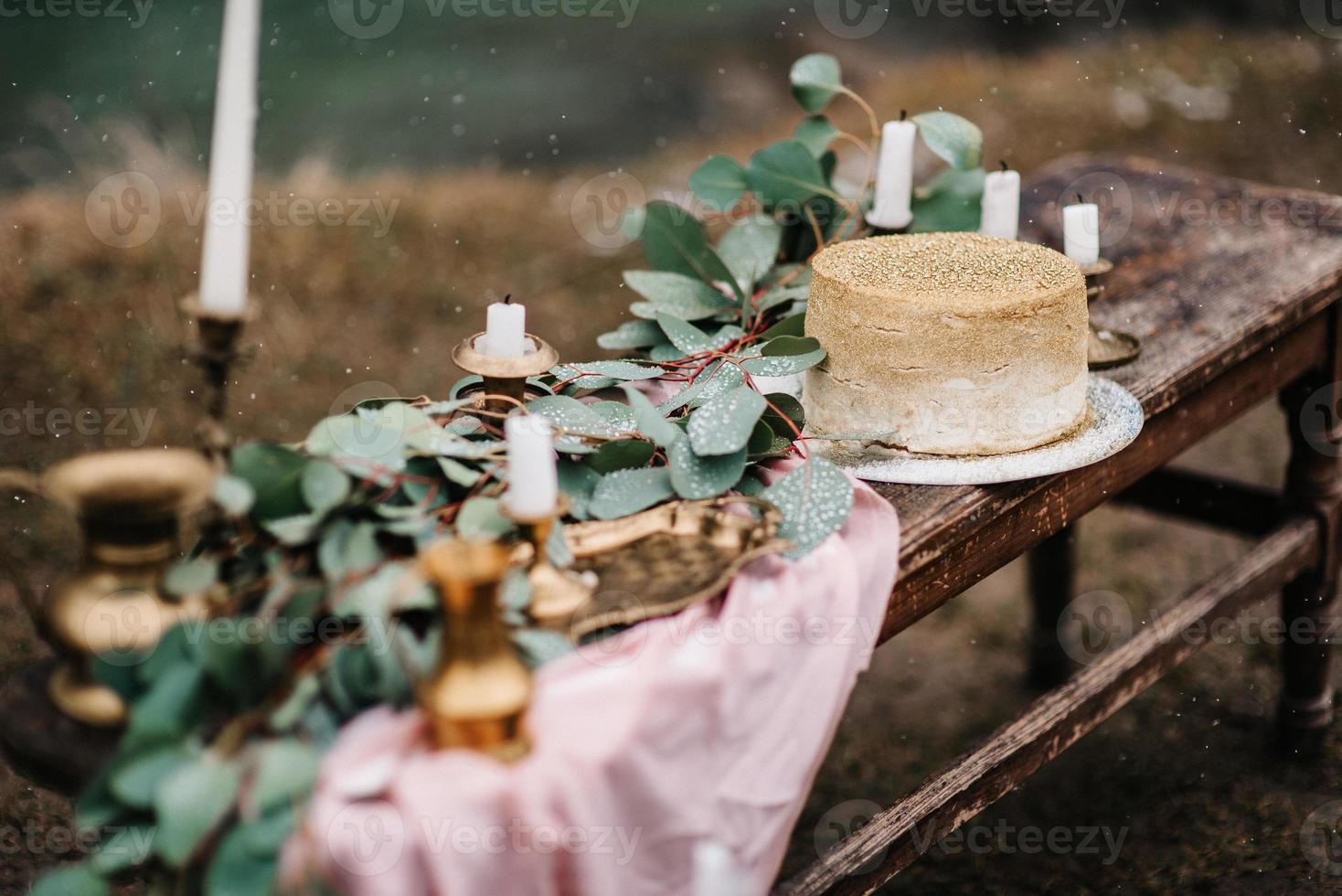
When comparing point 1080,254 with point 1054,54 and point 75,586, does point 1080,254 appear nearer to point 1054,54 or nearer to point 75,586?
point 75,586

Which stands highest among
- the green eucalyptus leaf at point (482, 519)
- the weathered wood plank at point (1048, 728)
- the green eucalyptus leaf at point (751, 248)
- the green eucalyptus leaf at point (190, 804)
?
the green eucalyptus leaf at point (751, 248)

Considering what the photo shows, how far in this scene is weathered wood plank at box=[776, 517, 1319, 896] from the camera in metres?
1.49

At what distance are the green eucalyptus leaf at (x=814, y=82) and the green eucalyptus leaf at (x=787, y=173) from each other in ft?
0.35

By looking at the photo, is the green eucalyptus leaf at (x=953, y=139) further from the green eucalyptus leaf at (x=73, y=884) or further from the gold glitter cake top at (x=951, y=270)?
the green eucalyptus leaf at (x=73, y=884)

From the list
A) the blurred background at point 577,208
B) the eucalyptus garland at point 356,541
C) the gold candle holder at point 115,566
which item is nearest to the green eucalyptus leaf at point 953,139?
the eucalyptus garland at point 356,541

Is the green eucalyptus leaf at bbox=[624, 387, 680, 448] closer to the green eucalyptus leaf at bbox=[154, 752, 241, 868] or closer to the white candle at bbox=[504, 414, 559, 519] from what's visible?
the white candle at bbox=[504, 414, 559, 519]

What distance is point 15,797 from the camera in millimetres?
2240

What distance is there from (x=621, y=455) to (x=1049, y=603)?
160 cm

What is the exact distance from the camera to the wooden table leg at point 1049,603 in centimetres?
257

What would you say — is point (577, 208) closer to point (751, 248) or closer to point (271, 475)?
point (751, 248)

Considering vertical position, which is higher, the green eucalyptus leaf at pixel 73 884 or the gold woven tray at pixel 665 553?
the gold woven tray at pixel 665 553

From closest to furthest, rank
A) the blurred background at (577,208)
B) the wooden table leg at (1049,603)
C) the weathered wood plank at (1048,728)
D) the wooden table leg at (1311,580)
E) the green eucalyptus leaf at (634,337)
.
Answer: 1. the weathered wood plank at (1048,728)
2. the green eucalyptus leaf at (634,337)
3. the wooden table leg at (1311,580)
4. the blurred background at (577,208)
5. the wooden table leg at (1049,603)

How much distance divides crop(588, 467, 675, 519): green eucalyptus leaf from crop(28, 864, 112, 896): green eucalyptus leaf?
532 mm

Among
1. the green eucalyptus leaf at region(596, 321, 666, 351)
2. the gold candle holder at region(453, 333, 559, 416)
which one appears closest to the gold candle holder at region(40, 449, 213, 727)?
the gold candle holder at region(453, 333, 559, 416)
